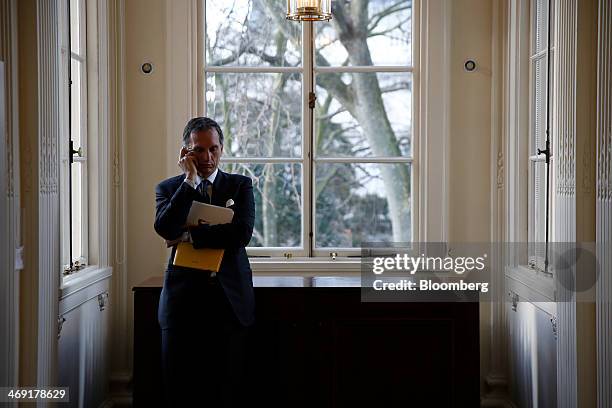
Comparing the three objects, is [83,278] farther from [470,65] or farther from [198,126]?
[470,65]

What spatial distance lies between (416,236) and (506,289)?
662 mm

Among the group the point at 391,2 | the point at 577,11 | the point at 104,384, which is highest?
the point at 391,2

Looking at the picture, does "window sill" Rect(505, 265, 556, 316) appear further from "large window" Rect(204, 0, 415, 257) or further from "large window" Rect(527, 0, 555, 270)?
"large window" Rect(204, 0, 415, 257)

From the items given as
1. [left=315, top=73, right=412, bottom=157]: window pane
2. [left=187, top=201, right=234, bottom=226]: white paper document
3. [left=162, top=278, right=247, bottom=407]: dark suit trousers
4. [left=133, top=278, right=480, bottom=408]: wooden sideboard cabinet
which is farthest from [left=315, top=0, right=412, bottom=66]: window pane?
[left=162, top=278, right=247, bottom=407]: dark suit trousers

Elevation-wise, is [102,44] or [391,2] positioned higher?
[391,2]

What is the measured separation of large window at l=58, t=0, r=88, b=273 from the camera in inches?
173

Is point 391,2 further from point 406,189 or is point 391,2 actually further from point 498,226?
point 498,226

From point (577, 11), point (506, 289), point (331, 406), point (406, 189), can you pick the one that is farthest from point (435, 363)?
point (577, 11)

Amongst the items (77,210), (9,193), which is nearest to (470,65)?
(77,210)

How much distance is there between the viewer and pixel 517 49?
5.02 metres

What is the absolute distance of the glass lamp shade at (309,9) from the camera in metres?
4.38

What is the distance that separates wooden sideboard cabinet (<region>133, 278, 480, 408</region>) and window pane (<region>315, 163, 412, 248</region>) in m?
1.15

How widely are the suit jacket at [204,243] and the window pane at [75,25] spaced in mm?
1217

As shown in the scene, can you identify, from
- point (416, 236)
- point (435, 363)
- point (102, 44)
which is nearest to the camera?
point (435, 363)
